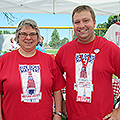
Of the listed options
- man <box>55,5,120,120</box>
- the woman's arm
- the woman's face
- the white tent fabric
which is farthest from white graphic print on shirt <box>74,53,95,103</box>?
the white tent fabric

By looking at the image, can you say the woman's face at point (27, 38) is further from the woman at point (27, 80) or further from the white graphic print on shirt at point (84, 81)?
the white graphic print on shirt at point (84, 81)

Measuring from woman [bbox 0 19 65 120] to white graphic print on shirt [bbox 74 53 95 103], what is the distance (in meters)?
0.29

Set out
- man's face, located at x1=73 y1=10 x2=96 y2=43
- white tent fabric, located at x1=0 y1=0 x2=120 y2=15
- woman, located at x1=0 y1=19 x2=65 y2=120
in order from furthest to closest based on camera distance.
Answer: white tent fabric, located at x1=0 y1=0 x2=120 y2=15 < man's face, located at x1=73 y1=10 x2=96 y2=43 < woman, located at x1=0 y1=19 x2=65 y2=120

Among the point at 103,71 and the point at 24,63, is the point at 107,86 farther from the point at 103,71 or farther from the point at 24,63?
the point at 24,63

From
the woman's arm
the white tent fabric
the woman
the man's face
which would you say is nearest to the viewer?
the woman

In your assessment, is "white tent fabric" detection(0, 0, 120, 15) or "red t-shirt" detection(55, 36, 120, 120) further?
"white tent fabric" detection(0, 0, 120, 15)

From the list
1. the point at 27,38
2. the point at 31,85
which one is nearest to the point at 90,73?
the point at 31,85

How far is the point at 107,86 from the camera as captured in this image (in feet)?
4.70

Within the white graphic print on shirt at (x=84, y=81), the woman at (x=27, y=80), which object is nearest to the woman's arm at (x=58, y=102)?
the woman at (x=27, y=80)

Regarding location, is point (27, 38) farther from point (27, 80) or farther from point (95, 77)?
point (95, 77)

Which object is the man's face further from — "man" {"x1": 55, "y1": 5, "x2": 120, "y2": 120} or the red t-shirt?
the red t-shirt

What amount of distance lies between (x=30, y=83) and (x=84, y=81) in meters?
0.59

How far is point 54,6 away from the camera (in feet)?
12.0

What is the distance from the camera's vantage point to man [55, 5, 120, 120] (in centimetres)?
139
